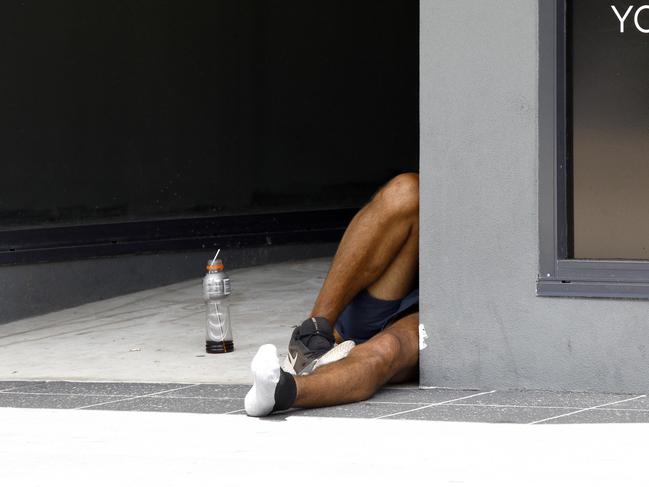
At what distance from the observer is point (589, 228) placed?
526 centimetres

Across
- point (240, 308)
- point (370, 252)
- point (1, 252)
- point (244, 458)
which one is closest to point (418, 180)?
point (370, 252)

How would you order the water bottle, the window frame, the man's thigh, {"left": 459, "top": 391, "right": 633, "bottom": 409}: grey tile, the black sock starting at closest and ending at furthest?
the black sock
{"left": 459, "top": 391, "right": 633, "bottom": 409}: grey tile
the window frame
the man's thigh
the water bottle

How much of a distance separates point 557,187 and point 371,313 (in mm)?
914

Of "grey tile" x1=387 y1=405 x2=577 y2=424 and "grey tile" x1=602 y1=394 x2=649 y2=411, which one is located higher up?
"grey tile" x1=602 y1=394 x2=649 y2=411

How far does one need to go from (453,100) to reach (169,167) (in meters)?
4.01

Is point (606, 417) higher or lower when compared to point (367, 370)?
lower

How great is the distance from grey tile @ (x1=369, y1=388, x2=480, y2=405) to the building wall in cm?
6

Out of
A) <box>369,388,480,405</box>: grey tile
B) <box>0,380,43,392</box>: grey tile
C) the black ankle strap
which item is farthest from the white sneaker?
<box>0,380,43,392</box>: grey tile

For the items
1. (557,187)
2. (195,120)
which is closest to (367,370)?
(557,187)

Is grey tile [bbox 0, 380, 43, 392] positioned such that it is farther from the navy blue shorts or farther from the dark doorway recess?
the dark doorway recess

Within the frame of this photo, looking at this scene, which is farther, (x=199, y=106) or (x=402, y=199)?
(x=199, y=106)

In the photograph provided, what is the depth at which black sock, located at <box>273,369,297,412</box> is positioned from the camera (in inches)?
185

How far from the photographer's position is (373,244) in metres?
5.39

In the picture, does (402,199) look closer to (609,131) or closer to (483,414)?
(609,131)
